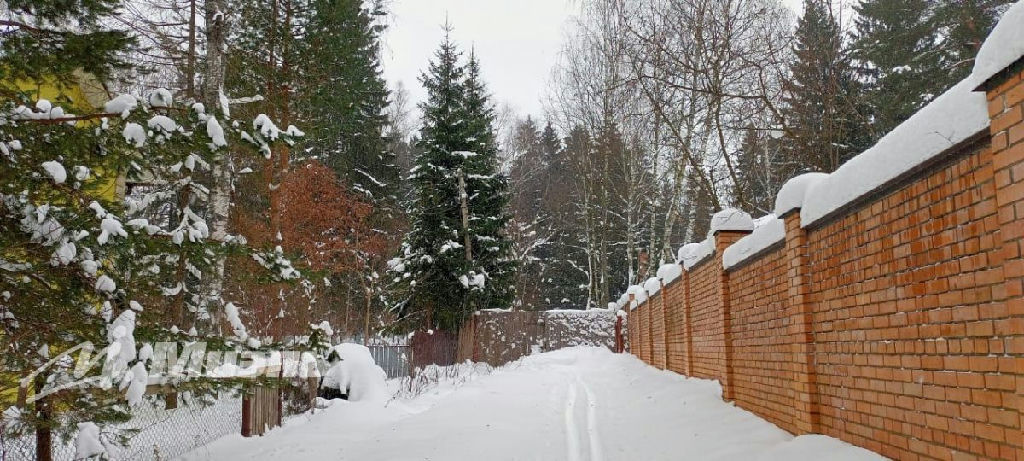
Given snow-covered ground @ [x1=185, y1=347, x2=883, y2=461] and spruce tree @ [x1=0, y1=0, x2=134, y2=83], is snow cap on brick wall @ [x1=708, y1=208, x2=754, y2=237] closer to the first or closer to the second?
snow-covered ground @ [x1=185, y1=347, x2=883, y2=461]

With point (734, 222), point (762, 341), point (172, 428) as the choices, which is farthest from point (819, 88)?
point (172, 428)

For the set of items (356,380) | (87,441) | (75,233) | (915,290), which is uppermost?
(75,233)

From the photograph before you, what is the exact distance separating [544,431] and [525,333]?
15011mm

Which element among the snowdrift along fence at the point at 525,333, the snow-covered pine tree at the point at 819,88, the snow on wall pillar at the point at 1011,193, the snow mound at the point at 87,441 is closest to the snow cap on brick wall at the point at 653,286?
the snow-covered pine tree at the point at 819,88

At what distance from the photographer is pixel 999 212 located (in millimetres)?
2314

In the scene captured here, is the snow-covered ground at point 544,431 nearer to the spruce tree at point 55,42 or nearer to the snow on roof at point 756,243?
the snow on roof at point 756,243

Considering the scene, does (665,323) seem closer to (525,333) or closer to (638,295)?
(638,295)

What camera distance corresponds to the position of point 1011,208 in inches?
87.7

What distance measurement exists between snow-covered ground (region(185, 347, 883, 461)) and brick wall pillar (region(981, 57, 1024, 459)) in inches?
55.1

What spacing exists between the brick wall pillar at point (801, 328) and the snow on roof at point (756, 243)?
0.34 meters

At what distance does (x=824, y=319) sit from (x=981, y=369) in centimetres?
180

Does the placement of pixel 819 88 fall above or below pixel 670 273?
above

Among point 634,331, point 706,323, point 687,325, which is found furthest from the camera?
point 634,331

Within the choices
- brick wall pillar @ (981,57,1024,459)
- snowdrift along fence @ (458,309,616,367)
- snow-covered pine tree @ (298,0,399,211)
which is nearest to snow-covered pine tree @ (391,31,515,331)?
snowdrift along fence @ (458,309,616,367)
